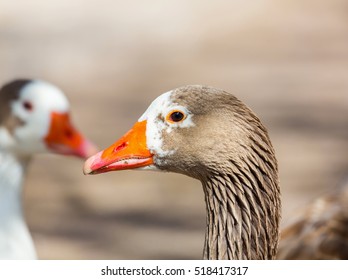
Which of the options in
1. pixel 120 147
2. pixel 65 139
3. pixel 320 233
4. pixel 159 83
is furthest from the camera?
pixel 159 83

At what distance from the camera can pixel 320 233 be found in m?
3.96

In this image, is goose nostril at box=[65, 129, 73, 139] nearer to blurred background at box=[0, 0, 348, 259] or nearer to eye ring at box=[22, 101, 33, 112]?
eye ring at box=[22, 101, 33, 112]

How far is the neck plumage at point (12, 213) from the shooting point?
4.21m

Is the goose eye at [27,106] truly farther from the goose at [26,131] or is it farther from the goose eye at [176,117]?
the goose eye at [176,117]

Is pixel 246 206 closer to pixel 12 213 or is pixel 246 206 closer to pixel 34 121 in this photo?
pixel 12 213

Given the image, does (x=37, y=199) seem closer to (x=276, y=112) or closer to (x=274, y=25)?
(x=276, y=112)

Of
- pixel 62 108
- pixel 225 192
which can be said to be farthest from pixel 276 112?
pixel 225 192

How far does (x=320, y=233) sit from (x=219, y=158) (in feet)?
3.93

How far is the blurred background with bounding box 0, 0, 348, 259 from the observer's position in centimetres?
706

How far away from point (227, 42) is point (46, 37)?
2284 mm

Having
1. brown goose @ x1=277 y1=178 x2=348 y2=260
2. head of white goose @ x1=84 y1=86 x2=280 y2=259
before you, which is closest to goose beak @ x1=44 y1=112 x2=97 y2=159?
brown goose @ x1=277 y1=178 x2=348 y2=260

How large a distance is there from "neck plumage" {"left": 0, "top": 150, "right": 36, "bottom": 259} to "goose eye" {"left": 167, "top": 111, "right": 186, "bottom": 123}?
1508 mm

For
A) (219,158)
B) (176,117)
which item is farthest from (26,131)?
(219,158)

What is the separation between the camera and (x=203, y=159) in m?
2.98
